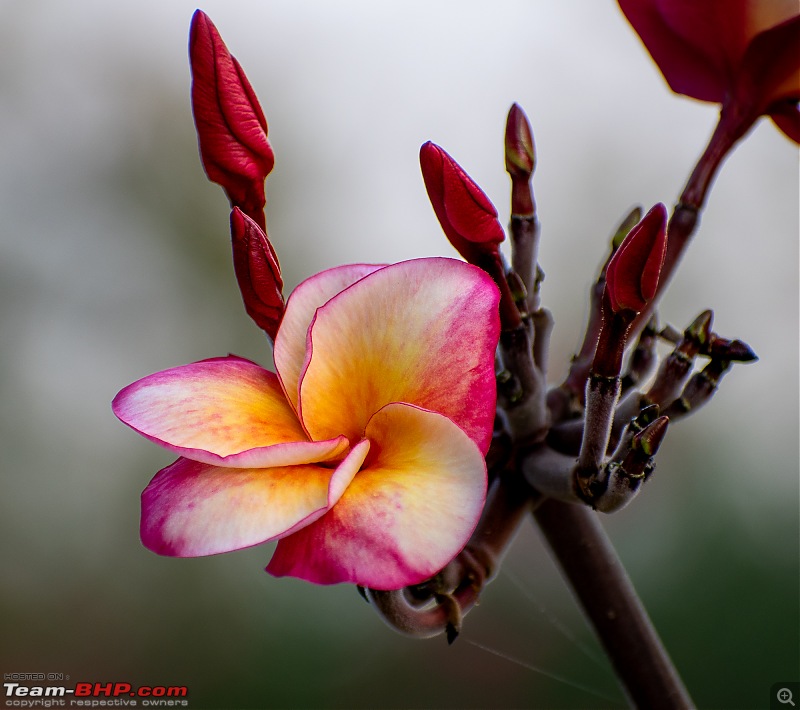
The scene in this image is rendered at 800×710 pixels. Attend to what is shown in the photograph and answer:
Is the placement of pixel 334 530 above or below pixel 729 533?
above

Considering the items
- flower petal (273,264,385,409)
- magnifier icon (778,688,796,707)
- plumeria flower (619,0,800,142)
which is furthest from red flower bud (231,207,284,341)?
magnifier icon (778,688,796,707)

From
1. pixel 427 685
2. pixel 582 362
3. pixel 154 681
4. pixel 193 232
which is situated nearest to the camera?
pixel 582 362

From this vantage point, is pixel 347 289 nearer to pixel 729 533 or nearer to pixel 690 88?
pixel 690 88

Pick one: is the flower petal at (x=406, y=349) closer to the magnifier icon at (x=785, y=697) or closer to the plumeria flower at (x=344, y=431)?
the plumeria flower at (x=344, y=431)

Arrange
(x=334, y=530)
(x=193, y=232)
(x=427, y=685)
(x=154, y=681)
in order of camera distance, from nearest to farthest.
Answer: (x=334, y=530) < (x=427, y=685) < (x=154, y=681) < (x=193, y=232)

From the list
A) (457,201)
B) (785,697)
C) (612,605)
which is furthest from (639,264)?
(785,697)

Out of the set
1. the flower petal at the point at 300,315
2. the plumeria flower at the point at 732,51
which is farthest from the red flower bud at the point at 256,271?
the plumeria flower at the point at 732,51

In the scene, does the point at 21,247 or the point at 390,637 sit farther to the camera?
the point at 21,247

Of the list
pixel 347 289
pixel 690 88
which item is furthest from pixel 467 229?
pixel 690 88
